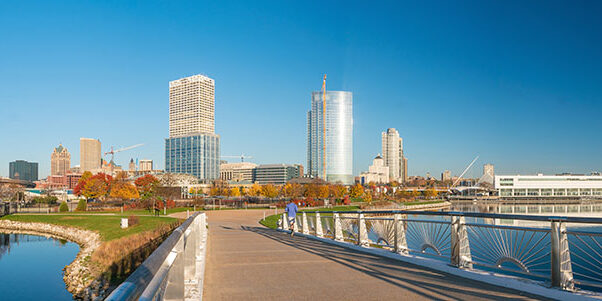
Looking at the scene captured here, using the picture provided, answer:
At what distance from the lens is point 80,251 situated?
104ft

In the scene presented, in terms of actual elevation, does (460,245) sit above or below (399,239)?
above

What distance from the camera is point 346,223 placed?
1931cm

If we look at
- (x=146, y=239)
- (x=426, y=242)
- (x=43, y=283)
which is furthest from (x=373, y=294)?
(x=146, y=239)

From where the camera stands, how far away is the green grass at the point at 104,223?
33.2 m

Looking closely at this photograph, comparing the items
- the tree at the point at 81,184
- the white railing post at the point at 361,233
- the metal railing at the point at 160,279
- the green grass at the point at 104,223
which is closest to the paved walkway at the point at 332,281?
the metal railing at the point at 160,279

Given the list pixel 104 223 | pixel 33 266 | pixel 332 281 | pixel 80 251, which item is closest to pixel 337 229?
pixel 332 281

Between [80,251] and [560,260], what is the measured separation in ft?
106

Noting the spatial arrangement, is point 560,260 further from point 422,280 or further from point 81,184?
point 81,184

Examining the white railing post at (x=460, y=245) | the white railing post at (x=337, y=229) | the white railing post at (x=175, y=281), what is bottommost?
the white railing post at (x=337, y=229)

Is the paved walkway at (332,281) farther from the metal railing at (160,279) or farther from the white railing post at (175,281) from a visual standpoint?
the white railing post at (175,281)

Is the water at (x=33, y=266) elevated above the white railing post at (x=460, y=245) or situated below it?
below

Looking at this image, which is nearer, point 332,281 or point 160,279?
point 160,279

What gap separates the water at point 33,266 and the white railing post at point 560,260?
20.3m

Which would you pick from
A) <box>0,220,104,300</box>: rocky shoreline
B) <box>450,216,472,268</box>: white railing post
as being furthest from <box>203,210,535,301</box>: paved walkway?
<box>0,220,104,300</box>: rocky shoreline
